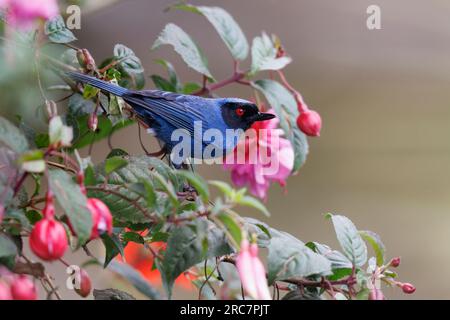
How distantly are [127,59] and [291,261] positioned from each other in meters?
0.59

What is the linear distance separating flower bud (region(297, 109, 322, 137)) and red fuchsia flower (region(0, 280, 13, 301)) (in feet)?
2.22

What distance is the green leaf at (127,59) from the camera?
1.34 meters

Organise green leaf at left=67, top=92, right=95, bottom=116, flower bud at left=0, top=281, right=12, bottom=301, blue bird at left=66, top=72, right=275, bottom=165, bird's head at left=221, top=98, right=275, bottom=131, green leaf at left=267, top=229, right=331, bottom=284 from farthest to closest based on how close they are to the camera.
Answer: bird's head at left=221, top=98, right=275, bottom=131
blue bird at left=66, top=72, right=275, bottom=165
green leaf at left=67, top=92, right=95, bottom=116
green leaf at left=267, top=229, right=331, bottom=284
flower bud at left=0, top=281, right=12, bottom=301

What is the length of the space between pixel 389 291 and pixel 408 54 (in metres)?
1.86

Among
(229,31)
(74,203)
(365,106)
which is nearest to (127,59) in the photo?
(229,31)

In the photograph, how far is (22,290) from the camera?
2.83 feet

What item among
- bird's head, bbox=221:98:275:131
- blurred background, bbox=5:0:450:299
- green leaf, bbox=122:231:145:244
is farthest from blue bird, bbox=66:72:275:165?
blurred background, bbox=5:0:450:299

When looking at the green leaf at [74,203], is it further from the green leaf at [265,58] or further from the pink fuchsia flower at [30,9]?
the green leaf at [265,58]

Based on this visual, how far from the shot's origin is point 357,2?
163 inches

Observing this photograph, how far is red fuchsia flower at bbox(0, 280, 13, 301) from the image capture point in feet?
2.78

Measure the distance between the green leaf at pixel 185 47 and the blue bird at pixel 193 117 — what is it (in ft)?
0.66

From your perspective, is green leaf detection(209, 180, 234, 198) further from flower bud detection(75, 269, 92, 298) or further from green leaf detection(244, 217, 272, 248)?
flower bud detection(75, 269, 92, 298)

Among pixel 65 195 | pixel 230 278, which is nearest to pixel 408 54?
pixel 230 278
